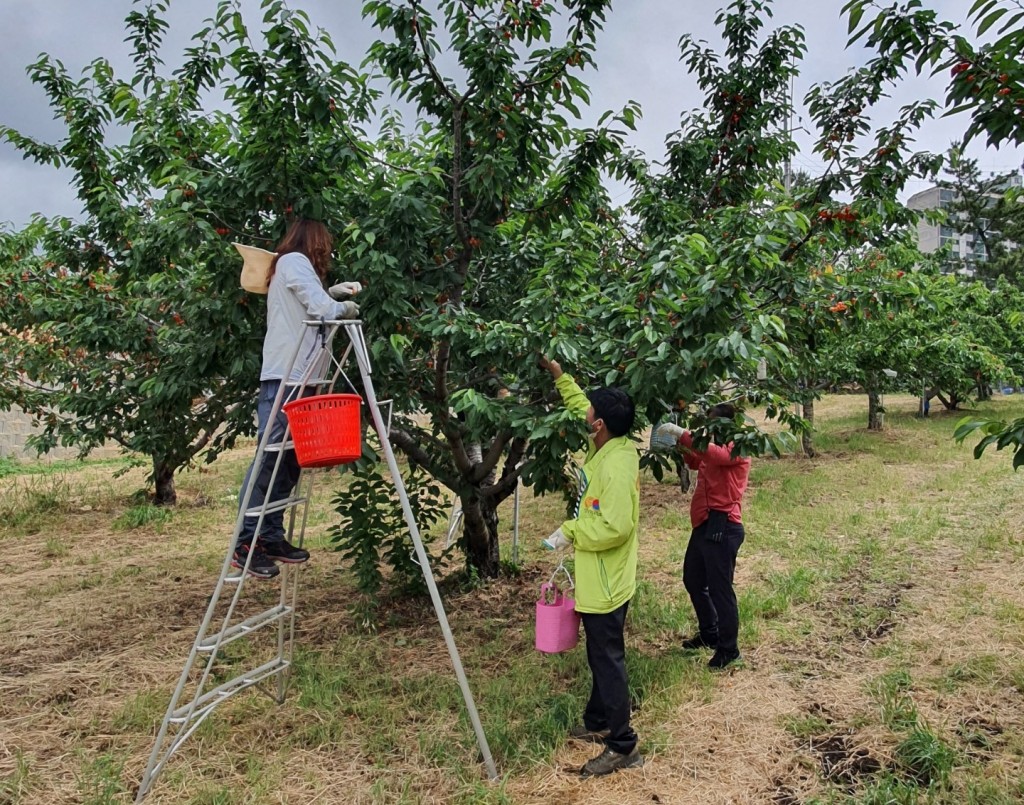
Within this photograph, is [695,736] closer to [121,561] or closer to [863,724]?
[863,724]

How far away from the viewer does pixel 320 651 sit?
4520 mm

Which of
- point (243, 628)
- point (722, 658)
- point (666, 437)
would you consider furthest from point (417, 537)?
point (722, 658)

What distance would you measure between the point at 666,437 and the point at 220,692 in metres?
2.61

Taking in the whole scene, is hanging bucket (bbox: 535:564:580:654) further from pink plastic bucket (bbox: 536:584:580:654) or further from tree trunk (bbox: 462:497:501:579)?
tree trunk (bbox: 462:497:501:579)

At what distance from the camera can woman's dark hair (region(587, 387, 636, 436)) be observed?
3113 mm

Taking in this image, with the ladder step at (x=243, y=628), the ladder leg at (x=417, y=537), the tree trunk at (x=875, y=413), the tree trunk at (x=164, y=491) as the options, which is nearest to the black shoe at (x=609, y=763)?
the ladder leg at (x=417, y=537)

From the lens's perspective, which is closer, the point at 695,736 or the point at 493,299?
the point at 695,736

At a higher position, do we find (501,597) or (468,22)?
(468,22)

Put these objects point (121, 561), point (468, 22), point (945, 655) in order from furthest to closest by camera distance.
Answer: point (121, 561) < point (945, 655) < point (468, 22)

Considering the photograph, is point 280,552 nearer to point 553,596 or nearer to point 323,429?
point 323,429

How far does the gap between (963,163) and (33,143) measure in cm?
3582

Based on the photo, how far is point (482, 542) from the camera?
5.82 m

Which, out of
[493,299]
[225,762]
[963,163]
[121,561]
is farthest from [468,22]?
[963,163]

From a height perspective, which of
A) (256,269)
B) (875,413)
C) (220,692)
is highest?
(256,269)
